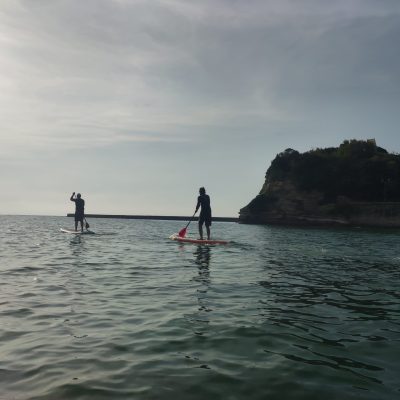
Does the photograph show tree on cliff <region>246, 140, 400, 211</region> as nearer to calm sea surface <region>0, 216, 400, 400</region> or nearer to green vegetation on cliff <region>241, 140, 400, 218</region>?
green vegetation on cliff <region>241, 140, 400, 218</region>

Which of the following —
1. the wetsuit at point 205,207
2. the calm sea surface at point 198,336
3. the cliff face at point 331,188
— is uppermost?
the cliff face at point 331,188

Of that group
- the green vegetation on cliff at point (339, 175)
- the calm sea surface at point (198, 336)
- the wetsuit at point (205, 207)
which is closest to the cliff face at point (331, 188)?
the green vegetation on cliff at point (339, 175)

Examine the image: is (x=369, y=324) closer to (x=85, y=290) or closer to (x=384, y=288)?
(x=384, y=288)

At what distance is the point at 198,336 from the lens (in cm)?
628

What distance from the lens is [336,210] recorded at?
84.9 m

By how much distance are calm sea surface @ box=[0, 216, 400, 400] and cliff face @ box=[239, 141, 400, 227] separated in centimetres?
7488

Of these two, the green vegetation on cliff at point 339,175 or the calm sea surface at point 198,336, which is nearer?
the calm sea surface at point 198,336

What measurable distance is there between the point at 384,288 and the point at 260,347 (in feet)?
19.6

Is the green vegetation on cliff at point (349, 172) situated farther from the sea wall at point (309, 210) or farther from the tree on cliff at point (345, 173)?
the sea wall at point (309, 210)

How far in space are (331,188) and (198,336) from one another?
91637 millimetres

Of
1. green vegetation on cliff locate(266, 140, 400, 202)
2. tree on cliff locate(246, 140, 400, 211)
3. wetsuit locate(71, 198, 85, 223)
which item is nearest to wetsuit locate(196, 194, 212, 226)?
wetsuit locate(71, 198, 85, 223)

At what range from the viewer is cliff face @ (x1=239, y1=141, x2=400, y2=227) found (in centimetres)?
8432

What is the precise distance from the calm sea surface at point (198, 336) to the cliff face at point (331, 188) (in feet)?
246

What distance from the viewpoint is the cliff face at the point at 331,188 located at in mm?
84325
